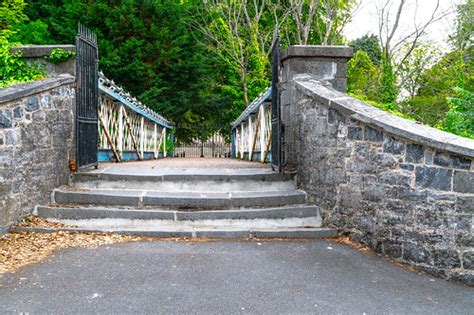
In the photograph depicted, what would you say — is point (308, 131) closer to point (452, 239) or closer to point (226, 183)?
point (226, 183)

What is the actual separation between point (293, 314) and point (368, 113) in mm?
2352

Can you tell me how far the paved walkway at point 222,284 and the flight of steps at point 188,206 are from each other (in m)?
0.48

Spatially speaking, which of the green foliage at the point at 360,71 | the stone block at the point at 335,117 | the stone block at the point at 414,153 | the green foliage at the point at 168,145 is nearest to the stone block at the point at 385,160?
the stone block at the point at 414,153

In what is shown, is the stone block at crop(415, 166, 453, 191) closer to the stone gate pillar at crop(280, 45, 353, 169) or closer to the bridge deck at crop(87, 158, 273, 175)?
the stone gate pillar at crop(280, 45, 353, 169)

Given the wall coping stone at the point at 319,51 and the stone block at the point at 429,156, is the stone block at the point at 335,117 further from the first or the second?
the wall coping stone at the point at 319,51

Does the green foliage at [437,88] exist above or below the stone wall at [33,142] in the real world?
above

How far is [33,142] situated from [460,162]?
449 centimetres

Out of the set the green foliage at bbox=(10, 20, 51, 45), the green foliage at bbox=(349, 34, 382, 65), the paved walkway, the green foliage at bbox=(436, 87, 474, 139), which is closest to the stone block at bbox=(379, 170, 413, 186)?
the paved walkway

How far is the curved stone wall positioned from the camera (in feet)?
11.2

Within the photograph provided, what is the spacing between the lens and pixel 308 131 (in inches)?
209

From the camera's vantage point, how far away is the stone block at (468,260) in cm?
337

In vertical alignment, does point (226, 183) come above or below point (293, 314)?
above

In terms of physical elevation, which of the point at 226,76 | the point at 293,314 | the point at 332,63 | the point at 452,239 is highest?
the point at 226,76

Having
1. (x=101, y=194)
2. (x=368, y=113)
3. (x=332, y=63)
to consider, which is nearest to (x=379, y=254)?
(x=368, y=113)
